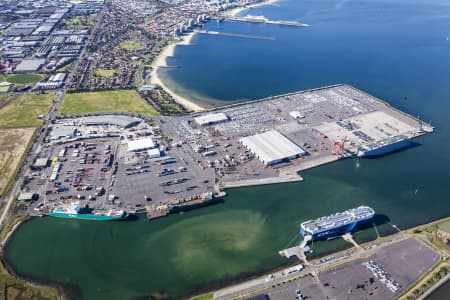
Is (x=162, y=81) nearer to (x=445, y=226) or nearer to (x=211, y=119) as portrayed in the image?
(x=211, y=119)

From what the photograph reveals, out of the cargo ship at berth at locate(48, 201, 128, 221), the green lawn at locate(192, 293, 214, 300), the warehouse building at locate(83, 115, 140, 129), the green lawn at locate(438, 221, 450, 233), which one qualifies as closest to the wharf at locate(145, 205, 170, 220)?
the cargo ship at berth at locate(48, 201, 128, 221)

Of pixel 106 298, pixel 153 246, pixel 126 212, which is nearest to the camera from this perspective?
pixel 106 298

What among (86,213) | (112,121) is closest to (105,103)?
(112,121)

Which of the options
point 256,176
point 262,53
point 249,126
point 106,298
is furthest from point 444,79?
point 106,298

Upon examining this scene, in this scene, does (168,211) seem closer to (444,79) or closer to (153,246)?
(153,246)

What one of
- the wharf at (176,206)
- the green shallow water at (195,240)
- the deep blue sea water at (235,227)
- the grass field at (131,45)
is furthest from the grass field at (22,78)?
the wharf at (176,206)

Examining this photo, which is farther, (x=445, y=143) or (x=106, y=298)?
(x=445, y=143)
